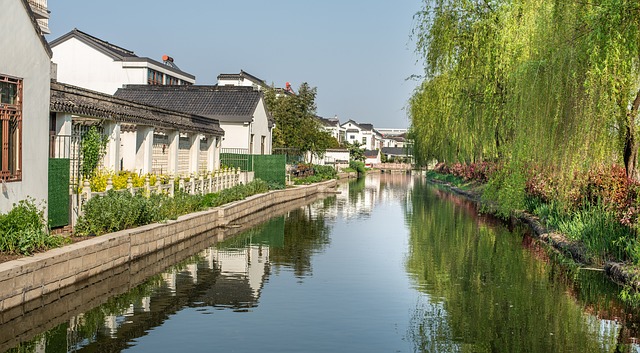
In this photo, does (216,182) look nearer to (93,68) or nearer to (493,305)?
(493,305)

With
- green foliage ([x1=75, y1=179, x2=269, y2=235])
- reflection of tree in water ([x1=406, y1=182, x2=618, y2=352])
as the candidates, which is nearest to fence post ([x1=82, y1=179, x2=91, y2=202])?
green foliage ([x1=75, y1=179, x2=269, y2=235])

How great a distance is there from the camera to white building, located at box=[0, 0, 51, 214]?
1333 cm

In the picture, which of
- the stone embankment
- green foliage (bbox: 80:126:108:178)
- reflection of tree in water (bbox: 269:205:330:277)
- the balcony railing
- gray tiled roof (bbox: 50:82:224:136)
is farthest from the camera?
the balcony railing

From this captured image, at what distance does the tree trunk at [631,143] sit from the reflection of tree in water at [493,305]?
3.02m

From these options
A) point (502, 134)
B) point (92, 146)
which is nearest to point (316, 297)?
point (92, 146)

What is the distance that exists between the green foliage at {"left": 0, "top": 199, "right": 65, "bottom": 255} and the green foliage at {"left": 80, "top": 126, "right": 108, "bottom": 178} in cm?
760

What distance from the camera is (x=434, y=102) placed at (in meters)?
34.9

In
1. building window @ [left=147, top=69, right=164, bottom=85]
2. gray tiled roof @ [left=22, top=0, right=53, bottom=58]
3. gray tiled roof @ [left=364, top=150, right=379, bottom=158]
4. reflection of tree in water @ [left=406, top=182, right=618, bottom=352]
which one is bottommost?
reflection of tree in water @ [left=406, top=182, right=618, bottom=352]

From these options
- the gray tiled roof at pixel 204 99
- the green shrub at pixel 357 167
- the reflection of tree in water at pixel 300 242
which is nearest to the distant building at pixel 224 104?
the gray tiled roof at pixel 204 99

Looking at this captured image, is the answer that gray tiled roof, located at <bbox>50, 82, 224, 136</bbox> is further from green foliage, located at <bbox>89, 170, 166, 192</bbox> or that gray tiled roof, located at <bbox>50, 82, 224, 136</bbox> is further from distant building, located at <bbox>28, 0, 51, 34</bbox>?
distant building, located at <bbox>28, 0, 51, 34</bbox>

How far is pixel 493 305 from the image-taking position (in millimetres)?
12836

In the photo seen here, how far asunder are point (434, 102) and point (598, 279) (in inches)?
808

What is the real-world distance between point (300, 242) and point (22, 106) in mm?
9968

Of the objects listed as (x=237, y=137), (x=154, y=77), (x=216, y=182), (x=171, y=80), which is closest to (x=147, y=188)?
(x=216, y=182)
